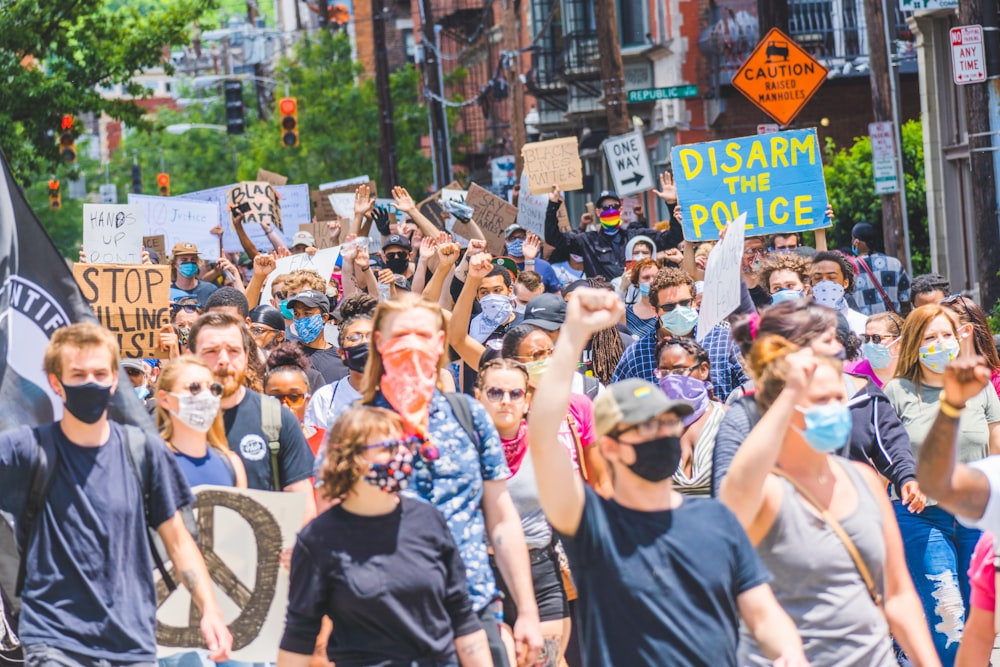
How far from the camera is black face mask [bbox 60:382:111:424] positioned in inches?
221

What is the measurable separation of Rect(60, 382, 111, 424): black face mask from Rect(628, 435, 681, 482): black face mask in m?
1.88

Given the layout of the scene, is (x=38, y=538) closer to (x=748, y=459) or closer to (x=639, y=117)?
(x=748, y=459)

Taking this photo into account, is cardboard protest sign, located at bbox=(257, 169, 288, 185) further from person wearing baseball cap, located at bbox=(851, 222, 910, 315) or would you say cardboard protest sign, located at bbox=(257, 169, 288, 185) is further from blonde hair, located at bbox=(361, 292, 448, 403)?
blonde hair, located at bbox=(361, 292, 448, 403)

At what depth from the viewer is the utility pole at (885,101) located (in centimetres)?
2144

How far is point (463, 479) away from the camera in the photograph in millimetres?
5582

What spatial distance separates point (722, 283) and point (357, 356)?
167 centimetres

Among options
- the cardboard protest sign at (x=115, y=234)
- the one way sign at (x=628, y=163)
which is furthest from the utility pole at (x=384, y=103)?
the cardboard protest sign at (x=115, y=234)

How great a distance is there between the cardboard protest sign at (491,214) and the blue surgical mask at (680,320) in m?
7.79

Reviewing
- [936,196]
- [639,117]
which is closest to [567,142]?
[936,196]

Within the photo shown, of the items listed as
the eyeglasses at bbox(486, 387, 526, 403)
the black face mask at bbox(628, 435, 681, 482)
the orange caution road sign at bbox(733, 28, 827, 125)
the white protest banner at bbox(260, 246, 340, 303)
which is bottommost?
the eyeglasses at bbox(486, 387, 526, 403)

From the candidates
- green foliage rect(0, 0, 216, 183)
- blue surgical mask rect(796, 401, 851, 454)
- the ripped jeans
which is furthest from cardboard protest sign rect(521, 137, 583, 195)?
blue surgical mask rect(796, 401, 851, 454)

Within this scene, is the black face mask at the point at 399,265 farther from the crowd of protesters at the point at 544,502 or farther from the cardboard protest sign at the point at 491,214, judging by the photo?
the crowd of protesters at the point at 544,502

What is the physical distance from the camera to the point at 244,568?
6262mm

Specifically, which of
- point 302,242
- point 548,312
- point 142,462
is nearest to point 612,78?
point 302,242
